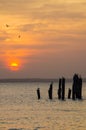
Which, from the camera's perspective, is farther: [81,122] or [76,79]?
[76,79]

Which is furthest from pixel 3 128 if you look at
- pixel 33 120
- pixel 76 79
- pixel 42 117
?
pixel 76 79

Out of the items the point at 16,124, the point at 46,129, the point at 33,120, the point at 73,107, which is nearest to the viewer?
the point at 46,129

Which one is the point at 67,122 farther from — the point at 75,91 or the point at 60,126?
the point at 75,91

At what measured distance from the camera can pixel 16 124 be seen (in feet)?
137

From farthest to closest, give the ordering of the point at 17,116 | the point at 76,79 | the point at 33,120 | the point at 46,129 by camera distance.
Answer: the point at 76,79 < the point at 17,116 < the point at 33,120 < the point at 46,129

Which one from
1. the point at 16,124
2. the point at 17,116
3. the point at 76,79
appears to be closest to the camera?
the point at 16,124

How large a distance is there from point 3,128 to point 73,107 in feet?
82.8

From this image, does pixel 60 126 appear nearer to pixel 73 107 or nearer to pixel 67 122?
pixel 67 122

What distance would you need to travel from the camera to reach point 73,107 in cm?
6325

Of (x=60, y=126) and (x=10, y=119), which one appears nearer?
(x=60, y=126)

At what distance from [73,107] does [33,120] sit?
60.2ft

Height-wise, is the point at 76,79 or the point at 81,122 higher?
the point at 76,79

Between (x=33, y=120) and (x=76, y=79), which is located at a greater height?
(x=76, y=79)

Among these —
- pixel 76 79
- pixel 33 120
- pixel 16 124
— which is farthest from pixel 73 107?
pixel 16 124
